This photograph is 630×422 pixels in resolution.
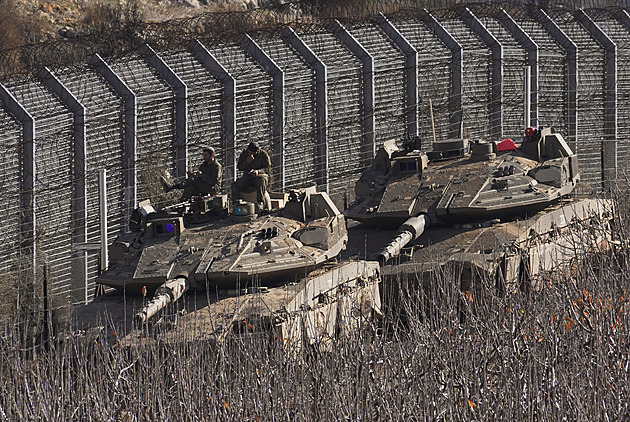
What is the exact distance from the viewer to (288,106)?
32.7 metres

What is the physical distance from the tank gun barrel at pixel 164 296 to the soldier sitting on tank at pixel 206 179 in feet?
12.7

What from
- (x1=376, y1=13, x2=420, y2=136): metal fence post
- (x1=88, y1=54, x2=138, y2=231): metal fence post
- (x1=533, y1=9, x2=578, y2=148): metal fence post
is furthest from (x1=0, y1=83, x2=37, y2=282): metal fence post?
(x1=533, y1=9, x2=578, y2=148): metal fence post

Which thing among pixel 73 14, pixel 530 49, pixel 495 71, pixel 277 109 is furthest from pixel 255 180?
pixel 73 14

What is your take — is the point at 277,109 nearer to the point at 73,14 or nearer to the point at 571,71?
the point at 571,71

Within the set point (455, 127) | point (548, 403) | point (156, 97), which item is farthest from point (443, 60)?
point (548, 403)

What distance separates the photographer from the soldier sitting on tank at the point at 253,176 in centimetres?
2384

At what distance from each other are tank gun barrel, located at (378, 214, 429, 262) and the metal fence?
18.7 feet

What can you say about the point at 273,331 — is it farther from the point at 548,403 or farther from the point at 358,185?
the point at 358,185

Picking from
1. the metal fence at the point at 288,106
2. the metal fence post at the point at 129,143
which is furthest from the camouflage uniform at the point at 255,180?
the metal fence post at the point at 129,143

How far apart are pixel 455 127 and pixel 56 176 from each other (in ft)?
42.6

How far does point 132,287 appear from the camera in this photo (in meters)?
21.5

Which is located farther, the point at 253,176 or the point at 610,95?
the point at 610,95

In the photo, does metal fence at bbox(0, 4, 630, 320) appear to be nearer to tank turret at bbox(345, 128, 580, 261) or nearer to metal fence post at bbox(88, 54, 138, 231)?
metal fence post at bbox(88, 54, 138, 231)

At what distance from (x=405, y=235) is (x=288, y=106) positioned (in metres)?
9.15
